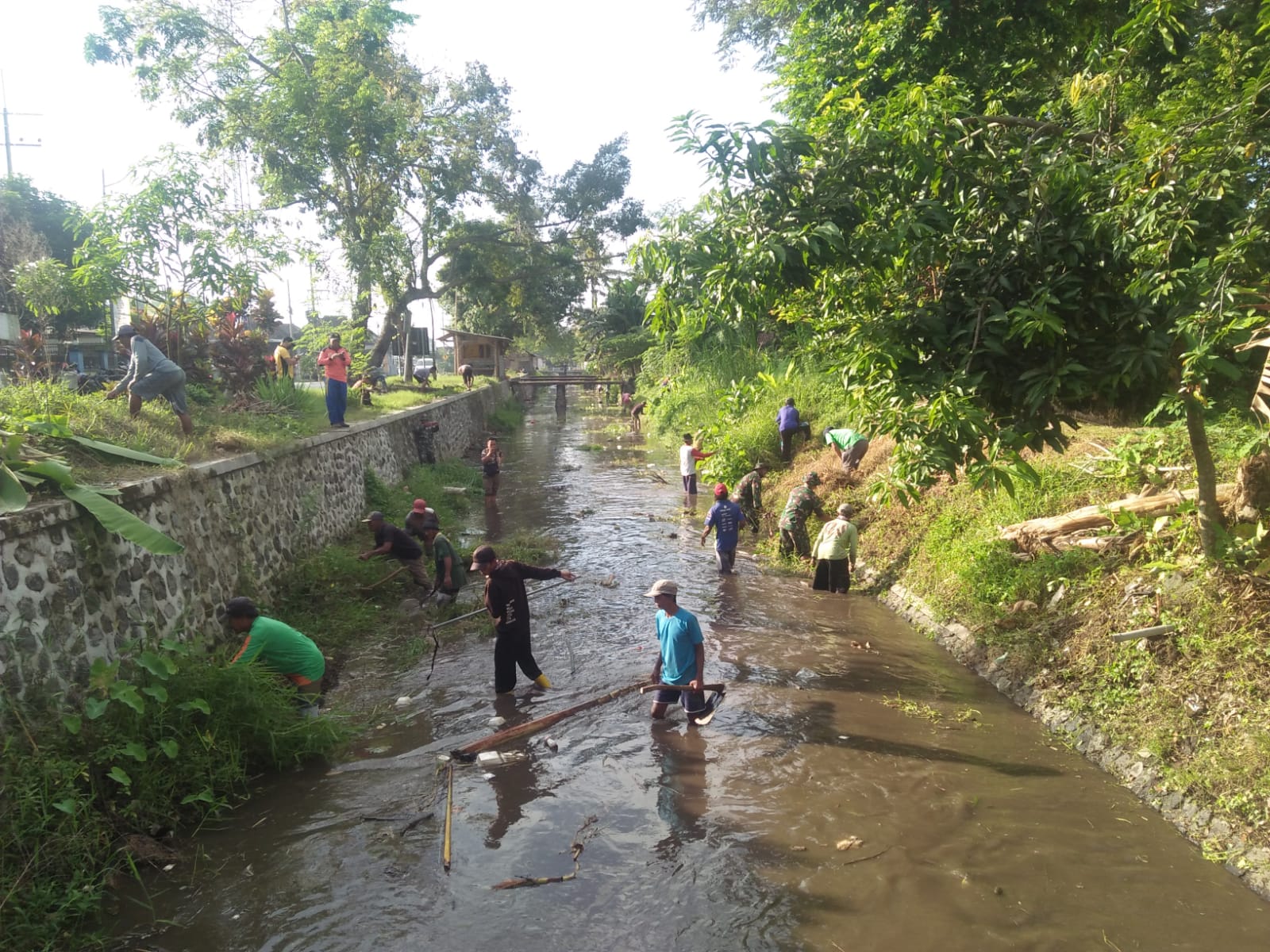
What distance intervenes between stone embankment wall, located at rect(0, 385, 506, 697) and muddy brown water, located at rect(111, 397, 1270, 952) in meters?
1.72

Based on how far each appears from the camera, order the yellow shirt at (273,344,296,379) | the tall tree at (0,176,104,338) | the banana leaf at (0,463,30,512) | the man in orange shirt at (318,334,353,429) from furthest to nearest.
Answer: the yellow shirt at (273,344,296,379), the man in orange shirt at (318,334,353,429), the tall tree at (0,176,104,338), the banana leaf at (0,463,30,512)

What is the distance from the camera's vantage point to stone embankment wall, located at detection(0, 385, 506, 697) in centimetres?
541

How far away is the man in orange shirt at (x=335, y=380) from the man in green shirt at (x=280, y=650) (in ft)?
26.5

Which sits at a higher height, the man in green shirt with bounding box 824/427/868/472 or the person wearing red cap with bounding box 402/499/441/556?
the man in green shirt with bounding box 824/427/868/472

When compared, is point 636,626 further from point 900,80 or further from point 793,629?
point 900,80

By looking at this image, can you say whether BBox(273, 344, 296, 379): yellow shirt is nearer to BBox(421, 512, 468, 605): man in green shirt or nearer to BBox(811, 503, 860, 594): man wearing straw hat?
BBox(421, 512, 468, 605): man in green shirt

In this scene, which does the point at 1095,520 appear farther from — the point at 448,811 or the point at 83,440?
the point at 83,440

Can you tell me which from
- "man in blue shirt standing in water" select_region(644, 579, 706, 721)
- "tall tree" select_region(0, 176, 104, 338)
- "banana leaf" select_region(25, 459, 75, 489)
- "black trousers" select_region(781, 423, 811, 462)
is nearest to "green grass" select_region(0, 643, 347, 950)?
"banana leaf" select_region(25, 459, 75, 489)

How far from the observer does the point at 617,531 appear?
15.5 metres

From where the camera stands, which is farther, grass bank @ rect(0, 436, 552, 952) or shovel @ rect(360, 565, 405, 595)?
shovel @ rect(360, 565, 405, 595)

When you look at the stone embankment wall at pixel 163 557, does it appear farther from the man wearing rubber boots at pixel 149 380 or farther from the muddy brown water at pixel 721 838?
the muddy brown water at pixel 721 838

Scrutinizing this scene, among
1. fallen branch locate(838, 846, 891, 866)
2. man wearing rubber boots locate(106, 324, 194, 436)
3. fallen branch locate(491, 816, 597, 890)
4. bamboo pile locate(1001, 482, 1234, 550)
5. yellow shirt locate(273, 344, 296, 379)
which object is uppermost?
yellow shirt locate(273, 344, 296, 379)

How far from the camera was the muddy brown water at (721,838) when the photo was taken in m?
4.61

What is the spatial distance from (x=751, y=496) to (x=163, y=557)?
31.7ft
